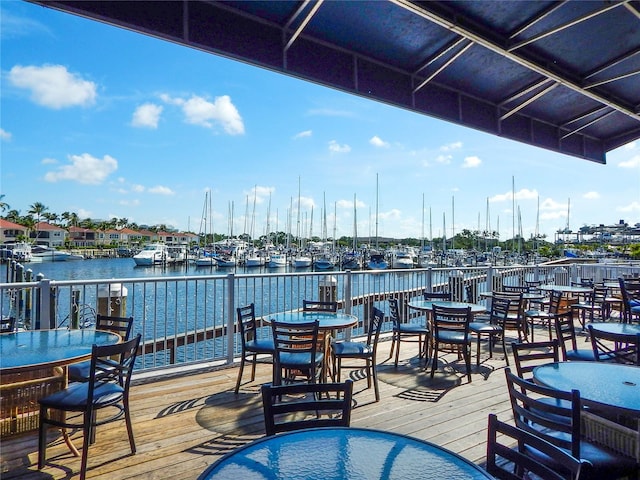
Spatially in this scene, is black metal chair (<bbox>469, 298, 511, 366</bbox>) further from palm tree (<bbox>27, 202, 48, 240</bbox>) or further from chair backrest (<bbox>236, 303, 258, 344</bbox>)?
palm tree (<bbox>27, 202, 48, 240</bbox>)

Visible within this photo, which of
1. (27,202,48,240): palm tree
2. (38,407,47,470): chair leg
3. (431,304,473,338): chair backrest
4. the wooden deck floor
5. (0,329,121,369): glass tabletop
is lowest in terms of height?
the wooden deck floor

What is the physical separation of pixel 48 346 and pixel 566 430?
3566mm

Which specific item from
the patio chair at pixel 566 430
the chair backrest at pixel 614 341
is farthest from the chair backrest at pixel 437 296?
the patio chair at pixel 566 430

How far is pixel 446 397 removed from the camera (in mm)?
4246

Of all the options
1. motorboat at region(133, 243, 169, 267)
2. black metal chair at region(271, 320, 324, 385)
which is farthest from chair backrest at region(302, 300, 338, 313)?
motorboat at region(133, 243, 169, 267)

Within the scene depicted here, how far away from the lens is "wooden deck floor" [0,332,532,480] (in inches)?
111

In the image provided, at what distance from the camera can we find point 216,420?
3580mm

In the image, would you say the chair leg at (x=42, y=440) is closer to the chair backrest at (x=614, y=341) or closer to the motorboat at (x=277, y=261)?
the chair backrest at (x=614, y=341)

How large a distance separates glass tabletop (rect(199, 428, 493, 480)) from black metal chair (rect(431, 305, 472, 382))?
330cm

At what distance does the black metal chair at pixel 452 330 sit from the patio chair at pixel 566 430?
2.44 meters

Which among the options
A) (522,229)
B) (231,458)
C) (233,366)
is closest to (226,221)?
(522,229)

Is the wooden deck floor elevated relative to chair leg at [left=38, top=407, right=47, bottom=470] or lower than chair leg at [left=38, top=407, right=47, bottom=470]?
lower

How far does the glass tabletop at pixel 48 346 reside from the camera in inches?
102

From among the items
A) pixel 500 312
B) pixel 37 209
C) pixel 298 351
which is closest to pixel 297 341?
pixel 298 351
